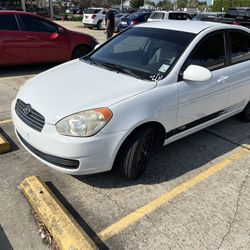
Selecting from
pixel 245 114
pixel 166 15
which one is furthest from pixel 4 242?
pixel 166 15

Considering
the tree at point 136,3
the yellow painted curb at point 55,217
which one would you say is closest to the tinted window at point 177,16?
the yellow painted curb at point 55,217

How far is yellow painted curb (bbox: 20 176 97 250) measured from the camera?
95.0 inches

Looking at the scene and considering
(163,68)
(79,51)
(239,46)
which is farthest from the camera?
(79,51)

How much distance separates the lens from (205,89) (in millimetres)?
3764

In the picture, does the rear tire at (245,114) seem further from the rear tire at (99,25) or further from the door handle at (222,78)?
the rear tire at (99,25)

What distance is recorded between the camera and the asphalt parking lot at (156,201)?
2674 mm

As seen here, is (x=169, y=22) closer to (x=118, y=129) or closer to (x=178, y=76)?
(x=178, y=76)

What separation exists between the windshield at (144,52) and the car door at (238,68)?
850mm

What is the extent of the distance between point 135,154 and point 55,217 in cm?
99

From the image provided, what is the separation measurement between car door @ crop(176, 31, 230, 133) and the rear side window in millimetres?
5349

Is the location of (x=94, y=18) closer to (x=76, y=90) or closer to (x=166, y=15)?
(x=166, y=15)

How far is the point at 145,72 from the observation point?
11.5ft

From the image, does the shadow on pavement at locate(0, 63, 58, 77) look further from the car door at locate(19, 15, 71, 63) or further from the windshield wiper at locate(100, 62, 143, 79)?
the windshield wiper at locate(100, 62, 143, 79)

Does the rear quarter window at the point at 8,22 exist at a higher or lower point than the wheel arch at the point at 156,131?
higher
